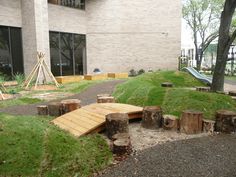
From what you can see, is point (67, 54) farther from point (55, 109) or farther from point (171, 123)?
point (171, 123)

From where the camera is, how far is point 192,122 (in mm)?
5008

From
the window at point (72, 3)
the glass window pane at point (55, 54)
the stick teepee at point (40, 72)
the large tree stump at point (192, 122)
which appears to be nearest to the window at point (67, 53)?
the glass window pane at point (55, 54)

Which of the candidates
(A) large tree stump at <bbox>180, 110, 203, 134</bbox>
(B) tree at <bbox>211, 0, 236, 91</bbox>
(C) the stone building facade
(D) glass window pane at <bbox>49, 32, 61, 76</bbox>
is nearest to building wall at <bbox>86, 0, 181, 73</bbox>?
(C) the stone building facade

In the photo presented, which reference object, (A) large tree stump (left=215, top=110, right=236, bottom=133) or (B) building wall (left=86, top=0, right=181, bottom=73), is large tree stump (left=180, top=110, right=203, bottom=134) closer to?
(A) large tree stump (left=215, top=110, right=236, bottom=133)

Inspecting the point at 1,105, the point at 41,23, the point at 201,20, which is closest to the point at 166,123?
the point at 1,105

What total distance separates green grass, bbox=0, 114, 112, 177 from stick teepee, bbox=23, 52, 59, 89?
837cm

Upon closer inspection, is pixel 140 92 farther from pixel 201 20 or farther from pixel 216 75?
pixel 201 20

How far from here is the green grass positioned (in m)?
3.40

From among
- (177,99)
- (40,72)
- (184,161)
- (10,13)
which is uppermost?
(10,13)

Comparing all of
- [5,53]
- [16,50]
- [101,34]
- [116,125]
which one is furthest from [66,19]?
[116,125]

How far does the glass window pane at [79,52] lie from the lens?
18.2 m

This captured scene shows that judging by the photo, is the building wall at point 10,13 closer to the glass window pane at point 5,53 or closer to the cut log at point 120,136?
the glass window pane at point 5,53

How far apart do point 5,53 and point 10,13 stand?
7.66ft

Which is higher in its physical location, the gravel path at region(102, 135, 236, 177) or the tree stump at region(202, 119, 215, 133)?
the tree stump at region(202, 119, 215, 133)
